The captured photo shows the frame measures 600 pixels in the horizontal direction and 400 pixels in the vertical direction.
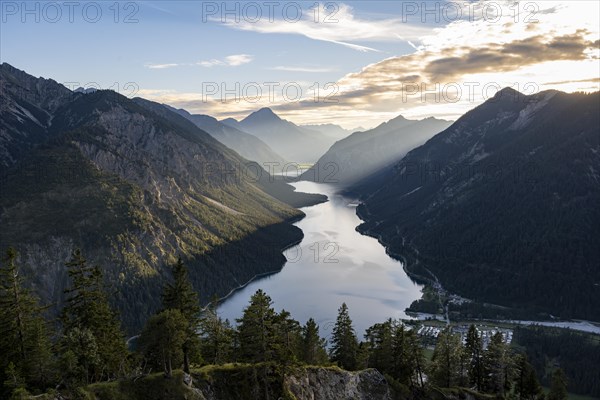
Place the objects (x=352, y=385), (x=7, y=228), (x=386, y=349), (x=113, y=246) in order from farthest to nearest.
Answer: (x=113, y=246) < (x=7, y=228) < (x=386, y=349) < (x=352, y=385)

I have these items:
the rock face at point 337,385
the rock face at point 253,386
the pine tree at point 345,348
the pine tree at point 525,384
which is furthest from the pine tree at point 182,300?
the pine tree at point 525,384

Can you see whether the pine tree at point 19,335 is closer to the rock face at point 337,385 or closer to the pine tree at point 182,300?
the pine tree at point 182,300

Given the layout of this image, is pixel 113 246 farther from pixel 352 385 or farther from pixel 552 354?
pixel 552 354

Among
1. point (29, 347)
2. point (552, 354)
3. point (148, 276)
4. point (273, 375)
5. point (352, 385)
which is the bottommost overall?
point (552, 354)

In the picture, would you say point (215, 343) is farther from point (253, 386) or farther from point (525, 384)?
point (525, 384)

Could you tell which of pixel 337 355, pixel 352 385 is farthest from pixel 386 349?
pixel 352 385

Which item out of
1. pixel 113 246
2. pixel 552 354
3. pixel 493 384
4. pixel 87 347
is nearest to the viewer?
pixel 87 347
